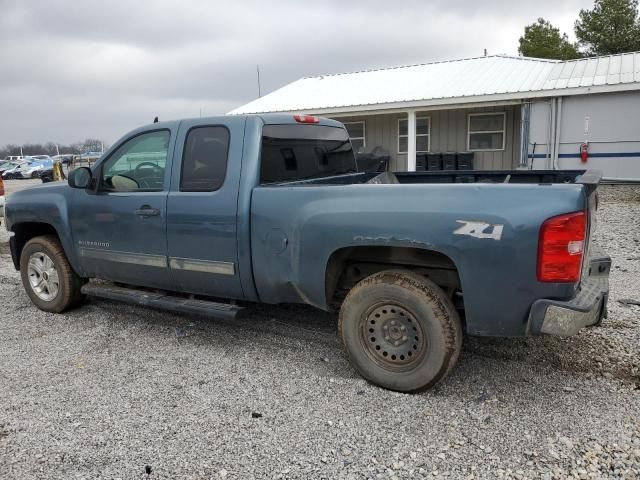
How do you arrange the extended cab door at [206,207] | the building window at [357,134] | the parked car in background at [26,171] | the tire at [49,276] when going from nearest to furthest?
the extended cab door at [206,207] → the tire at [49,276] → the building window at [357,134] → the parked car in background at [26,171]

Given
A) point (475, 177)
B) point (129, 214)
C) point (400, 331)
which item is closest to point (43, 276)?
point (129, 214)

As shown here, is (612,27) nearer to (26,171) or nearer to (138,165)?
(138,165)

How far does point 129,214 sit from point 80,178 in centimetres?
63

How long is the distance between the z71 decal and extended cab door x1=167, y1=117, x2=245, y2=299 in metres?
1.68

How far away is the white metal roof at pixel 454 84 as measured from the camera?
13.3 m

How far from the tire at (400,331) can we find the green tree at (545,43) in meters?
30.1

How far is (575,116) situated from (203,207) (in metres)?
12.2

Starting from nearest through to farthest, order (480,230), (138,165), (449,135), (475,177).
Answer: (480,230), (138,165), (475,177), (449,135)

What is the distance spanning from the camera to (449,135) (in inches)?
647

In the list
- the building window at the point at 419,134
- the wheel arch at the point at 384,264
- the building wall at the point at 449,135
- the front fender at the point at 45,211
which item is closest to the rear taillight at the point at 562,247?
the wheel arch at the point at 384,264

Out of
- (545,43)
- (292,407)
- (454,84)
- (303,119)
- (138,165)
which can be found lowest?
(292,407)

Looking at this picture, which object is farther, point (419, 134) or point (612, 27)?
point (612, 27)

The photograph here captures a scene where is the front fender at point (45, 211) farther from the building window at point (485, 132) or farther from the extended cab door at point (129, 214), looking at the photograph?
the building window at point (485, 132)

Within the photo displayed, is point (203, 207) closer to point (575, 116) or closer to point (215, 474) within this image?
point (215, 474)
